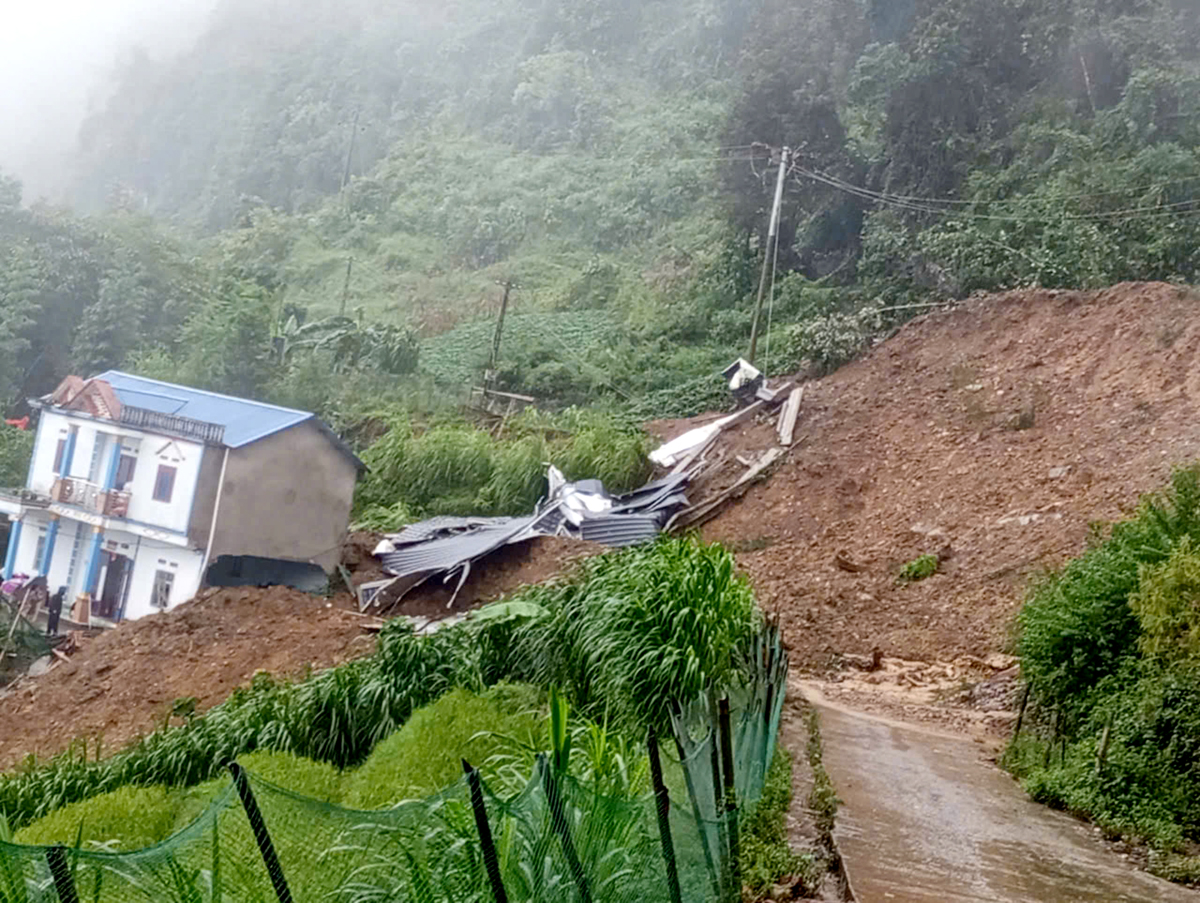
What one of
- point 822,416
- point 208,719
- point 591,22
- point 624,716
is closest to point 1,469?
point 822,416

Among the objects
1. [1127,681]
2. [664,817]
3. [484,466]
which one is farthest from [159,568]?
[664,817]

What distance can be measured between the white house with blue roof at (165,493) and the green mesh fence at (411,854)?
18.8 metres

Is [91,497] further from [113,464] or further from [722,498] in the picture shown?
[722,498]

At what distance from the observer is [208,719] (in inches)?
Result: 421

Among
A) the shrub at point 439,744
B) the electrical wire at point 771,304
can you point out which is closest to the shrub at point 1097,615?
the shrub at point 439,744

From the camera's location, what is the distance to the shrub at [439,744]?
7.56m

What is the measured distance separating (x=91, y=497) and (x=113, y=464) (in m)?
0.82

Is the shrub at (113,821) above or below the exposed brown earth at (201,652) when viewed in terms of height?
above

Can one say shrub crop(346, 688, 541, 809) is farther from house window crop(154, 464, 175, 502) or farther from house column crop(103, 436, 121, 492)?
house column crop(103, 436, 121, 492)

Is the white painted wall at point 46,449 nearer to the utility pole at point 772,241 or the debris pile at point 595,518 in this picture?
the debris pile at point 595,518

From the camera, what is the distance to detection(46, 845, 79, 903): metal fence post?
9.08 ft

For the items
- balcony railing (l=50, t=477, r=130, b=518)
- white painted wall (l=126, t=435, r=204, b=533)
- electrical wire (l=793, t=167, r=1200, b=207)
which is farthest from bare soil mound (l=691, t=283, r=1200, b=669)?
balcony railing (l=50, t=477, r=130, b=518)

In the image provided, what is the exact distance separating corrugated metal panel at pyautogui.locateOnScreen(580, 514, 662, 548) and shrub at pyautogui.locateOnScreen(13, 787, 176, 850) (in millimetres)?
11539

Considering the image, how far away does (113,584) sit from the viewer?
79.1 feet
